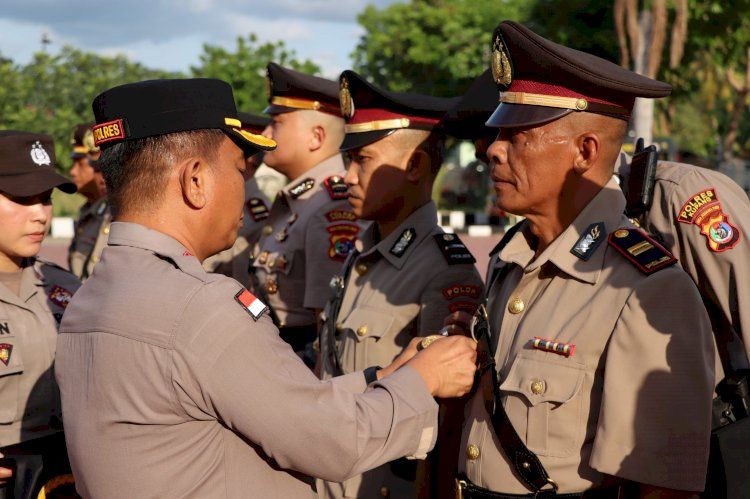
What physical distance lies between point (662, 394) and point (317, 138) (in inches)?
131

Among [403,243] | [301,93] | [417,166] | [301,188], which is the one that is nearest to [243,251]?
[301,188]

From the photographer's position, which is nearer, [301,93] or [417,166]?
[417,166]

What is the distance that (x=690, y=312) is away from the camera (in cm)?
227

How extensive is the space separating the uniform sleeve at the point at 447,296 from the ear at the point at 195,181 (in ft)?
4.39

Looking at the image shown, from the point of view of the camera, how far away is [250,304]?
2064mm

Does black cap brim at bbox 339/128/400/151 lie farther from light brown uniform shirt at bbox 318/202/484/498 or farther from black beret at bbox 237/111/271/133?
black beret at bbox 237/111/271/133

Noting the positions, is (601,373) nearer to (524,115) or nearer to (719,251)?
(524,115)

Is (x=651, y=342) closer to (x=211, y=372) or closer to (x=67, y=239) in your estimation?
(x=211, y=372)

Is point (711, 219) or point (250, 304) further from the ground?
point (250, 304)

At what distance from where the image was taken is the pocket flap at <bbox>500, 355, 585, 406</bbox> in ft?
7.82

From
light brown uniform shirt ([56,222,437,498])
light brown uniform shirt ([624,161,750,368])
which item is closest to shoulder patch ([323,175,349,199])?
light brown uniform shirt ([624,161,750,368])

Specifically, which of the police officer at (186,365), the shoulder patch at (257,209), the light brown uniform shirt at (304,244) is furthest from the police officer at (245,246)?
the police officer at (186,365)

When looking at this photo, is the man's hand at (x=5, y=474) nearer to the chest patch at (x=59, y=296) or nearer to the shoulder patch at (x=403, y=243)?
the chest patch at (x=59, y=296)

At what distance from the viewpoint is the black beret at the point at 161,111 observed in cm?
220
